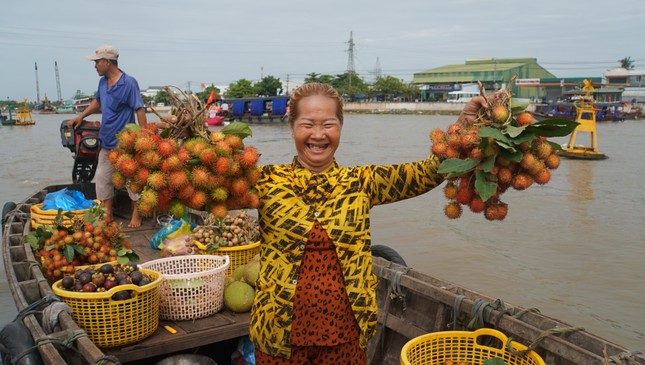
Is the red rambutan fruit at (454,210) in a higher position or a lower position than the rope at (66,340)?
higher

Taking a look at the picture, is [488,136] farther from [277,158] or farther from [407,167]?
[277,158]

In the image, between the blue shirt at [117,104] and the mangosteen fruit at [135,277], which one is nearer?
the mangosteen fruit at [135,277]

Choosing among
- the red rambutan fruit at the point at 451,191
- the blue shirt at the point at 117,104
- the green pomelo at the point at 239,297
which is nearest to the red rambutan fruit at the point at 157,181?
→ the red rambutan fruit at the point at 451,191

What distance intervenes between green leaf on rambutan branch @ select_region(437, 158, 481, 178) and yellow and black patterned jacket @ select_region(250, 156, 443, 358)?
27 centimetres

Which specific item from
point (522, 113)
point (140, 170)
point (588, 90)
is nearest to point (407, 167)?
point (522, 113)

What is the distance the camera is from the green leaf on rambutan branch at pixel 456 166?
1.90m

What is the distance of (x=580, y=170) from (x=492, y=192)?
16.2m

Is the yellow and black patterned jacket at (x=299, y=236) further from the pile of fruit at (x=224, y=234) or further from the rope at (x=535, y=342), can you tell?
the pile of fruit at (x=224, y=234)

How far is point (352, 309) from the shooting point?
1862mm

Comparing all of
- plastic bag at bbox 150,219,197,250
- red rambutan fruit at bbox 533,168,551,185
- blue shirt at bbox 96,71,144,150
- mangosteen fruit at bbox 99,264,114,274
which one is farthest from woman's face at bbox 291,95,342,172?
blue shirt at bbox 96,71,144,150

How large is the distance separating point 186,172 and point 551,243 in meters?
8.85

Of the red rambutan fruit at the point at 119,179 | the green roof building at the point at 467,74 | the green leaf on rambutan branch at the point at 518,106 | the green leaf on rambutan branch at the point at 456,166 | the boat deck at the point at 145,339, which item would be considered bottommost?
the boat deck at the point at 145,339

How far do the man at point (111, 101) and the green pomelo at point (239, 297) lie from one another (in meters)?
2.04

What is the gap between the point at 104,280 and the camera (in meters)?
2.77
